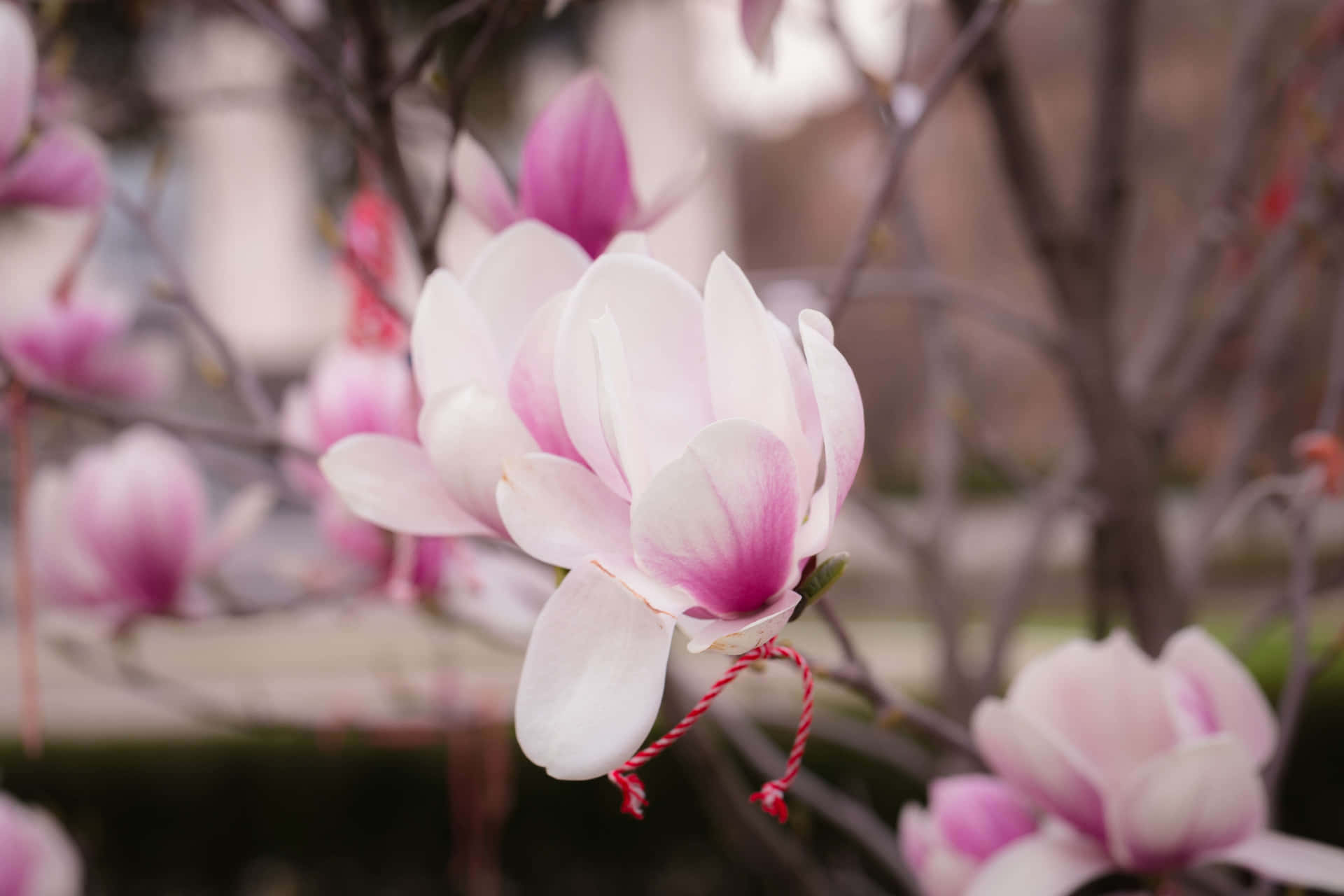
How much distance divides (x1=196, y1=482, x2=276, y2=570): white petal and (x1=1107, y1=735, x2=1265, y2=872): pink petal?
0.57 m

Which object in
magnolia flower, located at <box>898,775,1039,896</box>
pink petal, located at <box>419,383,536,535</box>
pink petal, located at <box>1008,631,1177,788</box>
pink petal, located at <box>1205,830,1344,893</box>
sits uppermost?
pink petal, located at <box>419,383,536,535</box>

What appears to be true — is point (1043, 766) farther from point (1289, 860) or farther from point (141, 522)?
point (141, 522)

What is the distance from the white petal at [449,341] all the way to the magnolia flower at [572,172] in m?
0.10

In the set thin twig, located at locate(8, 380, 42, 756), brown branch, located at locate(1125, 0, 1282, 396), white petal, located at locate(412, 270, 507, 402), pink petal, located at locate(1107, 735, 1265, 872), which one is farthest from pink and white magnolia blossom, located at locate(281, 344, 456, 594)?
brown branch, located at locate(1125, 0, 1282, 396)

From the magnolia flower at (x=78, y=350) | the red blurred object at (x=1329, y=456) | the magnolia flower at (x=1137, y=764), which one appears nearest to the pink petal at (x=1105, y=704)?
the magnolia flower at (x=1137, y=764)

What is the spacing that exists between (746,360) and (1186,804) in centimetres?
27

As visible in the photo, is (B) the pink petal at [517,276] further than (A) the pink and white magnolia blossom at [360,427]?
No

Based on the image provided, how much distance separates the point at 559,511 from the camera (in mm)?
295

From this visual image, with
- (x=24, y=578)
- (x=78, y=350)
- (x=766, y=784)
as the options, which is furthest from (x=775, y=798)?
(x=78, y=350)

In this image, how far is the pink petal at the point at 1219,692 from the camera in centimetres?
44

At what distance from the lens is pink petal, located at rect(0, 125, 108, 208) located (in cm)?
49

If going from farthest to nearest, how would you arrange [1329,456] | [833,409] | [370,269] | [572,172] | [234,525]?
[234,525], [370,269], [1329,456], [572,172], [833,409]

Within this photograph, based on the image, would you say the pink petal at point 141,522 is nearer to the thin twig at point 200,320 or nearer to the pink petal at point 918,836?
the thin twig at point 200,320

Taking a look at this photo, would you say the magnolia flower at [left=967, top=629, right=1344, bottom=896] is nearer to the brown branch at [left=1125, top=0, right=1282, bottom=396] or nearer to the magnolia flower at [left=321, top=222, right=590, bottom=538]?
the magnolia flower at [left=321, top=222, right=590, bottom=538]
